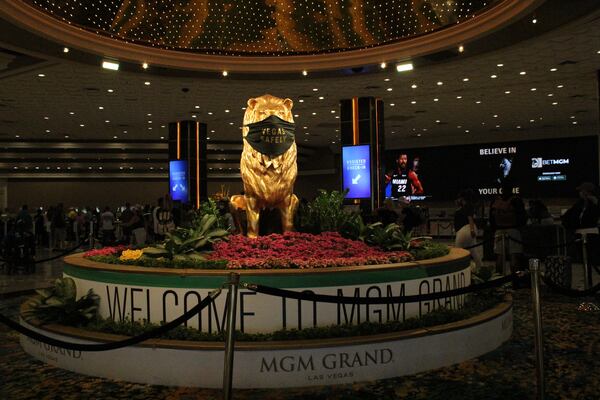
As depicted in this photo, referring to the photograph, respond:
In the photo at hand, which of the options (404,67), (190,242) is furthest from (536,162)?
(190,242)

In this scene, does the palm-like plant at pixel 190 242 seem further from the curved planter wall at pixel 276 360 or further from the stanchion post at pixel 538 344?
the stanchion post at pixel 538 344

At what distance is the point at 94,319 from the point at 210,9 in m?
6.64

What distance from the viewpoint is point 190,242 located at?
18.2ft

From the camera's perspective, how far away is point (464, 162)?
25.2 m

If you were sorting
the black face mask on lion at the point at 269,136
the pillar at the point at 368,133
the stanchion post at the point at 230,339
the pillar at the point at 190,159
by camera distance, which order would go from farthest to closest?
1. the pillar at the point at 190,159
2. the pillar at the point at 368,133
3. the black face mask on lion at the point at 269,136
4. the stanchion post at the point at 230,339

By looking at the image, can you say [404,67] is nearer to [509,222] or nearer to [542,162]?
[509,222]

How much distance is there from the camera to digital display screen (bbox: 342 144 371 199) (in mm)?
13852

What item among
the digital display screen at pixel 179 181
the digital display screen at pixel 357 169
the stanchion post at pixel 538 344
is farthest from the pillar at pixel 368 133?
the stanchion post at pixel 538 344

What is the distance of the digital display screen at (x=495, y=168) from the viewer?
73.9 feet

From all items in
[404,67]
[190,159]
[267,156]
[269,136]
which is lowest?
[267,156]

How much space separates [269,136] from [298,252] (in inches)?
55.7

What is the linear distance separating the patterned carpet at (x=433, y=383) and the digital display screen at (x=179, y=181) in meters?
12.7

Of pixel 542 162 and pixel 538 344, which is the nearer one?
pixel 538 344

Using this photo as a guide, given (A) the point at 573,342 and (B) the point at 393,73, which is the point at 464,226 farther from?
(B) the point at 393,73
